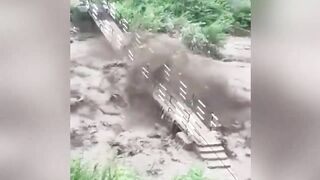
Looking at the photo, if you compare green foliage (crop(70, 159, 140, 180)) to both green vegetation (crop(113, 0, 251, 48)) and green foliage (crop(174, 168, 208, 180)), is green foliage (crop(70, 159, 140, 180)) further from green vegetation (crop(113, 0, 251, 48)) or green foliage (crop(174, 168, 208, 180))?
green vegetation (crop(113, 0, 251, 48))

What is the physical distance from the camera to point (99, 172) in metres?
1.40

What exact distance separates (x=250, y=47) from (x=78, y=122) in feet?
1.81

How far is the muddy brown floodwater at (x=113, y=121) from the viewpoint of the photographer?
1.39 metres

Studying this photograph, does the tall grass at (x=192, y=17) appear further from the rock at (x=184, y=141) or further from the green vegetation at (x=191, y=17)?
the rock at (x=184, y=141)

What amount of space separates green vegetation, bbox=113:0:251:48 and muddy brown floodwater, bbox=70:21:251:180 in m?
0.12

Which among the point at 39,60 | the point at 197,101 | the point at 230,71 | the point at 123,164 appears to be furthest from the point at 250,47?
the point at 39,60

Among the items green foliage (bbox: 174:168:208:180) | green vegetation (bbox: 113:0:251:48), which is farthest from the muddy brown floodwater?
green vegetation (bbox: 113:0:251:48)

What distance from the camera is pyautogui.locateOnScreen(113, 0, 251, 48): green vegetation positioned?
4.82ft

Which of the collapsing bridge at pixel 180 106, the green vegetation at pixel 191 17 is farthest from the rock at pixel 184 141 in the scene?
the green vegetation at pixel 191 17

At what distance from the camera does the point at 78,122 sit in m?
1.39

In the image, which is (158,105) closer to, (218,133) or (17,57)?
(218,133)

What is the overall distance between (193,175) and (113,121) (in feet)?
0.91

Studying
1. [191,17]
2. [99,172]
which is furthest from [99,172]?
[191,17]

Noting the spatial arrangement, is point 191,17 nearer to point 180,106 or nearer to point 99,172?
point 180,106
